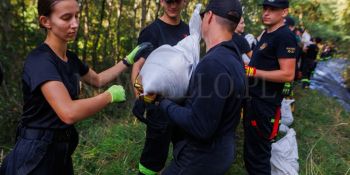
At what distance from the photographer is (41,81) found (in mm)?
1938

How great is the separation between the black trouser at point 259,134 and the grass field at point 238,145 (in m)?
0.78

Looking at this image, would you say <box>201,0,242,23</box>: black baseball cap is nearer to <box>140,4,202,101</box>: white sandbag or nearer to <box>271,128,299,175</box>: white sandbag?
<box>140,4,202,101</box>: white sandbag

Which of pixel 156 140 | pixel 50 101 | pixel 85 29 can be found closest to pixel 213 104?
pixel 50 101

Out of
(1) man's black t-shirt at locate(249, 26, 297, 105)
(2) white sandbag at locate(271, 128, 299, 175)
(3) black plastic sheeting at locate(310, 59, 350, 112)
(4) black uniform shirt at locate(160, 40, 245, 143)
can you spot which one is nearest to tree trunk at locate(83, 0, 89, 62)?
(1) man's black t-shirt at locate(249, 26, 297, 105)

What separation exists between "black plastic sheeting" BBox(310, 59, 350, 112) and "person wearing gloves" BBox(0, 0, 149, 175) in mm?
6686

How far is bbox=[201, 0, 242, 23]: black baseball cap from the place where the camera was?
6.98 feet

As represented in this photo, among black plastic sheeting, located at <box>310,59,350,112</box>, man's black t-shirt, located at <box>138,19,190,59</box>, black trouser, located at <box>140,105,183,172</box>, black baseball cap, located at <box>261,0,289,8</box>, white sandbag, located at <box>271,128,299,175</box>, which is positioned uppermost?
black baseball cap, located at <box>261,0,289,8</box>

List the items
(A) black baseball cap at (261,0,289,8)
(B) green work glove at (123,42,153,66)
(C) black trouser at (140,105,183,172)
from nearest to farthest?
(B) green work glove at (123,42,153,66) → (C) black trouser at (140,105,183,172) → (A) black baseball cap at (261,0,289,8)

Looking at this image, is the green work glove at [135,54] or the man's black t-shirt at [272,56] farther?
the man's black t-shirt at [272,56]

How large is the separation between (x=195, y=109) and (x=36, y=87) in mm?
851

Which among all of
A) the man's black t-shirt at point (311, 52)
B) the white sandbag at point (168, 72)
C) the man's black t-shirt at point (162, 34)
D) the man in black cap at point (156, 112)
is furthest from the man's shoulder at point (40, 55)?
the man's black t-shirt at point (311, 52)

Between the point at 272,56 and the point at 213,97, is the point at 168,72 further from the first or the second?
the point at 272,56

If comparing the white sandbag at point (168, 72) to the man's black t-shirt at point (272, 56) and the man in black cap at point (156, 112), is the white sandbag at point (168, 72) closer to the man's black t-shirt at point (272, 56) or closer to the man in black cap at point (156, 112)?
the man in black cap at point (156, 112)

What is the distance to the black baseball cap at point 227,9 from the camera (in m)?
2.13
